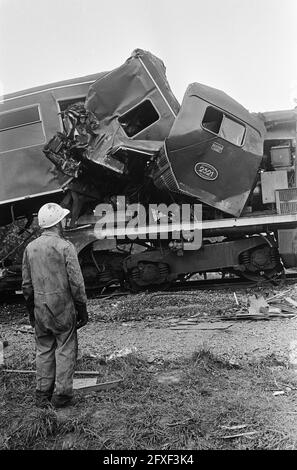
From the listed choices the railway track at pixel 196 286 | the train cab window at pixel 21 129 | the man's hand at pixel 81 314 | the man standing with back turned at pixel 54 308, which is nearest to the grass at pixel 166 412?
the man standing with back turned at pixel 54 308

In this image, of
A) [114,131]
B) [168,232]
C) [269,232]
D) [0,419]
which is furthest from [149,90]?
[0,419]

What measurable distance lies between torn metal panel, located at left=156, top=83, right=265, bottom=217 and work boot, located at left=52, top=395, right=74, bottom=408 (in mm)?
4388

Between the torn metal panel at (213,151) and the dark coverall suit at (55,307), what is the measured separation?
3.91 meters

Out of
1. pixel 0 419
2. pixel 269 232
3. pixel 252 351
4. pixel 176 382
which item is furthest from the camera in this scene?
pixel 269 232

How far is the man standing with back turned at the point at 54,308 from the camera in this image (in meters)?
3.63

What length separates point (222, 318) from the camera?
6207mm

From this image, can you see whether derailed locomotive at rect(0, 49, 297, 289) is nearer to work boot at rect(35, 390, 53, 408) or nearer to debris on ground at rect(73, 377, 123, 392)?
debris on ground at rect(73, 377, 123, 392)

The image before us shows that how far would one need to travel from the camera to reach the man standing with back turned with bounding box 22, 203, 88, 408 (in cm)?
363

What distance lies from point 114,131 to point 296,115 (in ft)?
10.2

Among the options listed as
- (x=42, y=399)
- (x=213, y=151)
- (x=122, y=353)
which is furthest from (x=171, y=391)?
(x=213, y=151)

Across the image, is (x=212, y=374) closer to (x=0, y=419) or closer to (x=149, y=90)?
(x=0, y=419)

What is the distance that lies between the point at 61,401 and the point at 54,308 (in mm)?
711

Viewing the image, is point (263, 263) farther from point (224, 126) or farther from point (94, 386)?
point (94, 386)

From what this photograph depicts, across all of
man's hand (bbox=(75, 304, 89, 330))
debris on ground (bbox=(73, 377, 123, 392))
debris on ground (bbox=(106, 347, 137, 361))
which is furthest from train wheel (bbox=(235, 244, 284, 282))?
man's hand (bbox=(75, 304, 89, 330))
